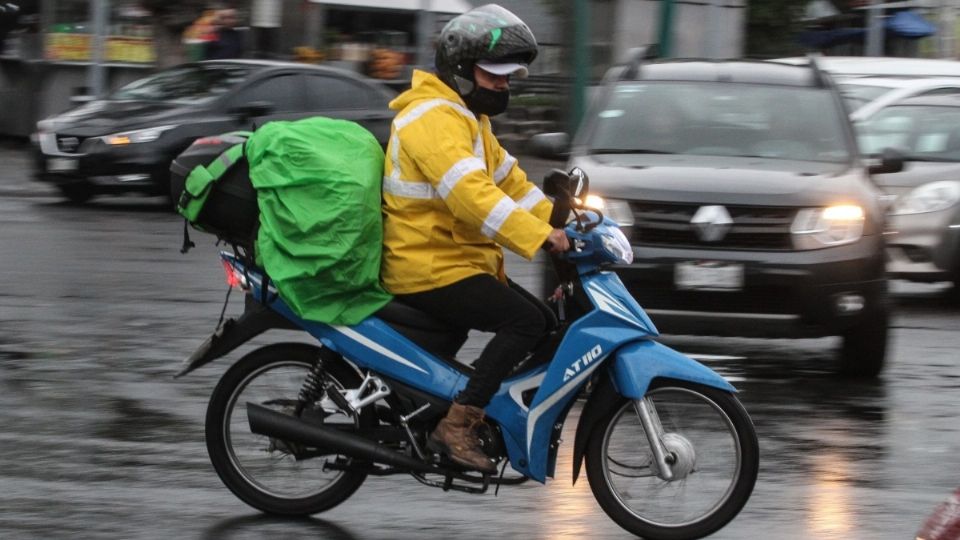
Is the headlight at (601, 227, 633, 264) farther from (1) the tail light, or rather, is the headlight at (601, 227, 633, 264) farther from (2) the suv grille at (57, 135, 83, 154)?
(2) the suv grille at (57, 135, 83, 154)

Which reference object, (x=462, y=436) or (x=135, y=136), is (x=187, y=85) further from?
(x=462, y=436)

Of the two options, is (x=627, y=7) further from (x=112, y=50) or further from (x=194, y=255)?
(x=194, y=255)

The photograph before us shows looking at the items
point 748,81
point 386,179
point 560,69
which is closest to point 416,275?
point 386,179

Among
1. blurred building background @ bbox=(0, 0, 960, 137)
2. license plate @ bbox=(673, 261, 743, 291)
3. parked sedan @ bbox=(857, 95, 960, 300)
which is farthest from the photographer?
blurred building background @ bbox=(0, 0, 960, 137)

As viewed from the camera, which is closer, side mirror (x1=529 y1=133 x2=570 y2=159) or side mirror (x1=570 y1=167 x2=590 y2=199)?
side mirror (x1=570 y1=167 x2=590 y2=199)

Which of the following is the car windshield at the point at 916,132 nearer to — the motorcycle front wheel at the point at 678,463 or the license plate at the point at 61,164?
the license plate at the point at 61,164

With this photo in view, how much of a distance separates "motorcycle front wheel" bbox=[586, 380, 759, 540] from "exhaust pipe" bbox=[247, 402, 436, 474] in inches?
22.8

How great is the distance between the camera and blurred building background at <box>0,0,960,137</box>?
24.0m

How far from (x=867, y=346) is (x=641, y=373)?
426cm

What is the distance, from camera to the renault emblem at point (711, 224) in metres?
9.76

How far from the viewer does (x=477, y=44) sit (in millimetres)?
6105

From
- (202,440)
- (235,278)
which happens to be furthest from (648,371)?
(202,440)

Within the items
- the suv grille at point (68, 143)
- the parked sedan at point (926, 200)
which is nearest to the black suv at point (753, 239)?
the parked sedan at point (926, 200)

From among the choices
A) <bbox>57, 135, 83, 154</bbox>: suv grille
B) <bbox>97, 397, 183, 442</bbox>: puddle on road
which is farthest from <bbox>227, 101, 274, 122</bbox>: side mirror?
<bbox>97, 397, 183, 442</bbox>: puddle on road
